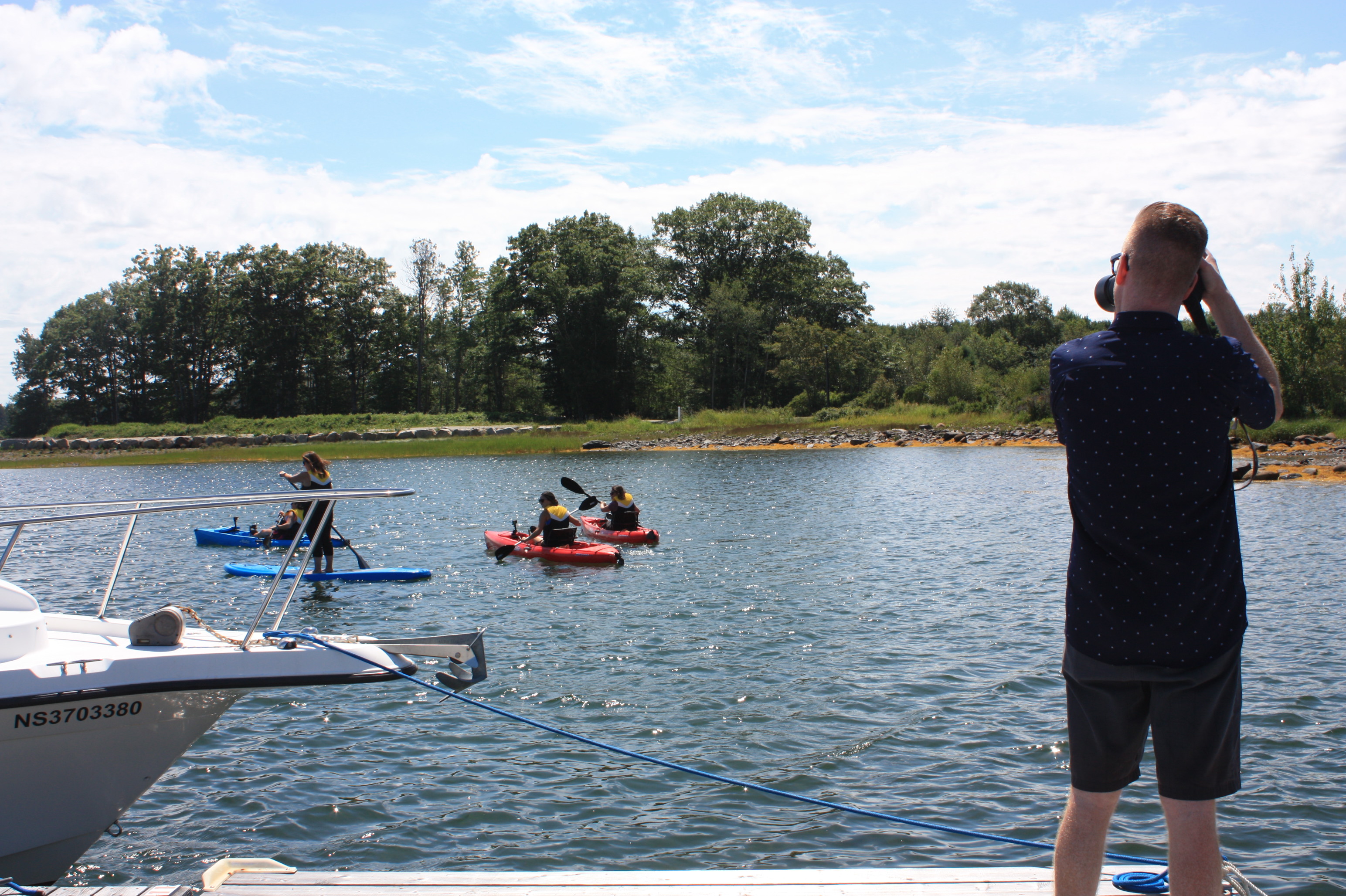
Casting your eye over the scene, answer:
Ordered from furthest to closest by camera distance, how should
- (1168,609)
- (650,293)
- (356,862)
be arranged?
(650,293) → (356,862) → (1168,609)

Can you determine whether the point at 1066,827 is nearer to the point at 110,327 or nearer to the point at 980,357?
the point at 980,357

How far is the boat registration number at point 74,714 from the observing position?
4.52 m

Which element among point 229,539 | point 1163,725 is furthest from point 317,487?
point 1163,725

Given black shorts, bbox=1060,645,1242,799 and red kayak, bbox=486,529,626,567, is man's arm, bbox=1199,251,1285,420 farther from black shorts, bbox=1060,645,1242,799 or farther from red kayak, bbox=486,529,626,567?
red kayak, bbox=486,529,626,567

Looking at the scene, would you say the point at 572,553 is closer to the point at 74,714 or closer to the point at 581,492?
the point at 581,492

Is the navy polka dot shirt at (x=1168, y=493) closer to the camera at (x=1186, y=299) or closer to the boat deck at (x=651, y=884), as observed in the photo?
the camera at (x=1186, y=299)

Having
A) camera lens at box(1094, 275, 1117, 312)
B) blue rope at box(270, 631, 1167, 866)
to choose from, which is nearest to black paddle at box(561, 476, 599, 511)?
blue rope at box(270, 631, 1167, 866)

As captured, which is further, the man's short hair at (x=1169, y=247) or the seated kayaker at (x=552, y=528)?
the seated kayaker at (x=552, y=528)

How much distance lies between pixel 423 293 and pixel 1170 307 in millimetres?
73755

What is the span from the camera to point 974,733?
7.49 metres

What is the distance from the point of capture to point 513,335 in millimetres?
64875

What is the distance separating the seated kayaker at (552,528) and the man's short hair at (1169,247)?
13892mm

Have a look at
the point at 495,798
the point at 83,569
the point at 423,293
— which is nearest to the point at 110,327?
the point at 423,293

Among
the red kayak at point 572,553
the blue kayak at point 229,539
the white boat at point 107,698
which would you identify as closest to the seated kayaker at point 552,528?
the red kayak at point 572,553
